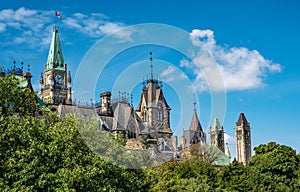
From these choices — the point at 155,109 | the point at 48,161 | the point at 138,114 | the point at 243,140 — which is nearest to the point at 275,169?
the point at 138,114

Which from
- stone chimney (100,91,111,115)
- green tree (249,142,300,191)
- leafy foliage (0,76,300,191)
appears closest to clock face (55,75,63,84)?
stone chimney (100,91,111,115)

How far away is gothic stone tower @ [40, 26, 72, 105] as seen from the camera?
396ft

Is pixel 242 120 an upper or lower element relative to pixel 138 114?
upper

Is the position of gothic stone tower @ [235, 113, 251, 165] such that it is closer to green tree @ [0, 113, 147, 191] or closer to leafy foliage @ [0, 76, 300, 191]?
leafy foliage @ [0, 76, 300, 191]

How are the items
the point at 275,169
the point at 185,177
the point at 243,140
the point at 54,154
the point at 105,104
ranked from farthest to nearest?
the point at 243,140 → the point at 105,104 → the point at 275,169 → the point at 185,177 → the point at 54,154

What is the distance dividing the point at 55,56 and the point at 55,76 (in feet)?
16.1

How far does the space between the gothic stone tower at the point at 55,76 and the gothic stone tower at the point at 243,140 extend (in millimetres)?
55686

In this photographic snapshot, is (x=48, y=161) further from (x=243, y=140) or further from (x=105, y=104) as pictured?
(x=243, y=140)

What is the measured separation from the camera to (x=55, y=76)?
4843 inches

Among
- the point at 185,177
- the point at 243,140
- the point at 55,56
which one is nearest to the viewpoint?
the point at 185,177

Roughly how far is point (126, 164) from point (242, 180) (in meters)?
31.6

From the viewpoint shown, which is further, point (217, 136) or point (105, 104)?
point (217, 136)

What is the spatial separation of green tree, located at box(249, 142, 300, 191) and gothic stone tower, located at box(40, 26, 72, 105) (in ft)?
191

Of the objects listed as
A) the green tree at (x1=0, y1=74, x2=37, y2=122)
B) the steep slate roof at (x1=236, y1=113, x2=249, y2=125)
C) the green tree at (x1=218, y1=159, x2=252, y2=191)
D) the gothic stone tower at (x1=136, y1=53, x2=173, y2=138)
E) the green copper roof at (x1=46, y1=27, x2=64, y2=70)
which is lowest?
the green tree at (x1=218, y1=159, x2=252, y2=191)
